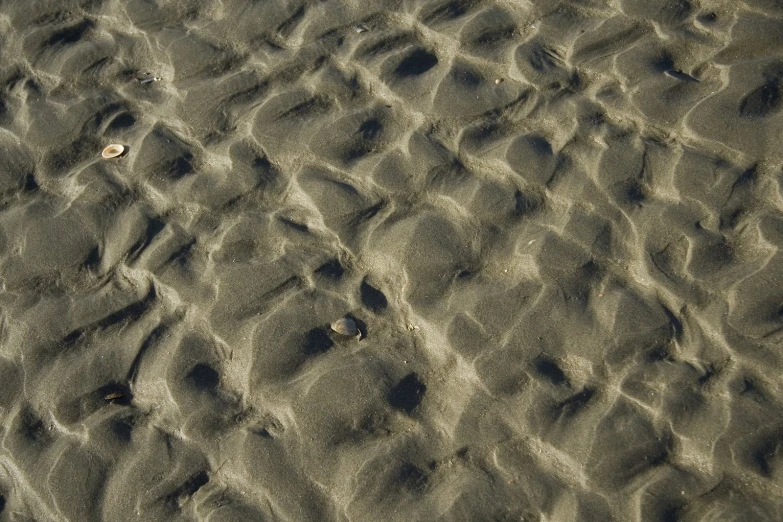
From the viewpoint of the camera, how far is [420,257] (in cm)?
250

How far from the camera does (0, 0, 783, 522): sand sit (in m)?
2.16

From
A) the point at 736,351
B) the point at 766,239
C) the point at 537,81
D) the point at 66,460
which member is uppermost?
the point at 537,81

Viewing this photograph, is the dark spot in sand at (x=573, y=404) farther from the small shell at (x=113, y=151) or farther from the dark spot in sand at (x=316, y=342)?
the small shell at (x=113, y=151)

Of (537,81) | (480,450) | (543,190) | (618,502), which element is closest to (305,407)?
(480,450)

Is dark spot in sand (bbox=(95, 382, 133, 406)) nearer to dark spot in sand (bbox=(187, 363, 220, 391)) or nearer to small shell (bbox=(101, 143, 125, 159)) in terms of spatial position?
dark spot in sand (bbox=(187, 363, 220, 391))

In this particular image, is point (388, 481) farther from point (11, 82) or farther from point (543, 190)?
point (11, 82)

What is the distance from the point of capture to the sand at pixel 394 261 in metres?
2.16

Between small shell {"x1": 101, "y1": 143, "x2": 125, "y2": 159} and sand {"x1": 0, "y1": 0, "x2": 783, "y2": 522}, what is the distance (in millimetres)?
40

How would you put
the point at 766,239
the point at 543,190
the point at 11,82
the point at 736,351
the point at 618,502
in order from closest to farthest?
the point at 618,502 → the point at 736,351 → the point at 766,239 → the point at 543,190 → the point at 11,82

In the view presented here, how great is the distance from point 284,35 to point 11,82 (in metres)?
1.21

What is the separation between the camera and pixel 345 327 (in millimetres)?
2400

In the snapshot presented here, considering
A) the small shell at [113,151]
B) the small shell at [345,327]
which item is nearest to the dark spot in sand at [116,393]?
the small shell at [345,327]

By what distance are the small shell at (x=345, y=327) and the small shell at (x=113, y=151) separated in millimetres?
1199

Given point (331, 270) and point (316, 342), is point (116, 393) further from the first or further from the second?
point (331, 270)
